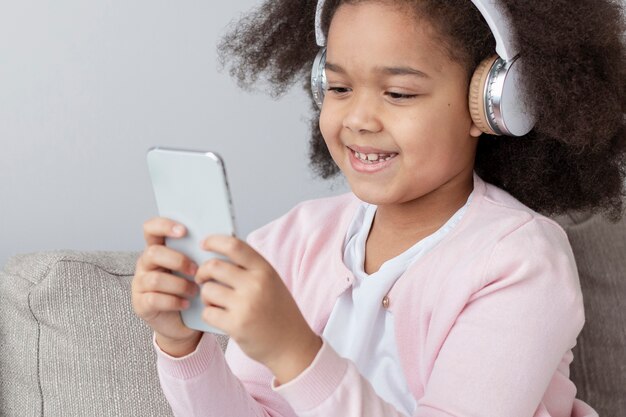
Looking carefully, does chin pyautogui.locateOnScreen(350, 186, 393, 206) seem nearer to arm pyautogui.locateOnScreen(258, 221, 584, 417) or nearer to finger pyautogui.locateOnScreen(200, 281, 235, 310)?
arm pyautogui.locateOnScreen(258, 221, 584, 417)

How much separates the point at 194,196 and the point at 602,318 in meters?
0.93

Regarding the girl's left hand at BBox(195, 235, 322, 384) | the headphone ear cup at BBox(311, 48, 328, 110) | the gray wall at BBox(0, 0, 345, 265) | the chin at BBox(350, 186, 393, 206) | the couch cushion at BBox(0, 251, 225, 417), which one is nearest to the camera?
the girl's left hand at BBox(195, 235, 322, 384)

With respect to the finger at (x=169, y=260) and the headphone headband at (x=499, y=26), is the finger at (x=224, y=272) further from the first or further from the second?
the headphone headband at (x=499, y=26)

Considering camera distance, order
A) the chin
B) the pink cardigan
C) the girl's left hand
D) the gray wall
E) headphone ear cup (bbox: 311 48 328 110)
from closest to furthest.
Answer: the girl's left hand → the pink cardigan → the chin → headphone ear cup (bbox: 311 48 328 110) → the gray wall

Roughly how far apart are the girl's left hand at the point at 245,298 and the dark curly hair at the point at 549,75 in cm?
42

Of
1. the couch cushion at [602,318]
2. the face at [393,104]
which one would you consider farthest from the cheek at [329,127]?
the couch cushion at [602,318]

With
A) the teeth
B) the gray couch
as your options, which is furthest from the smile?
the gray couch

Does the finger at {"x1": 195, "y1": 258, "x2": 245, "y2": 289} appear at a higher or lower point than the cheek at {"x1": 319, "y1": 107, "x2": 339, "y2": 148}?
lower

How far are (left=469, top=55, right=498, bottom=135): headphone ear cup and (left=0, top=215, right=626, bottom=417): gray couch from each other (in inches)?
23.0

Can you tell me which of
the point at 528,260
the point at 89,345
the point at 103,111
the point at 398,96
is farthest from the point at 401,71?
the point at 103,111

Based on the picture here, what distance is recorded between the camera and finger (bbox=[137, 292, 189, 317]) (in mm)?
1138

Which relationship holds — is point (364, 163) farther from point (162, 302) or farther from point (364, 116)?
point (162, 302)

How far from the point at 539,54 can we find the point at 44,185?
40.9 inches

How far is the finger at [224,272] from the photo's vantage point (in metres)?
1.05
